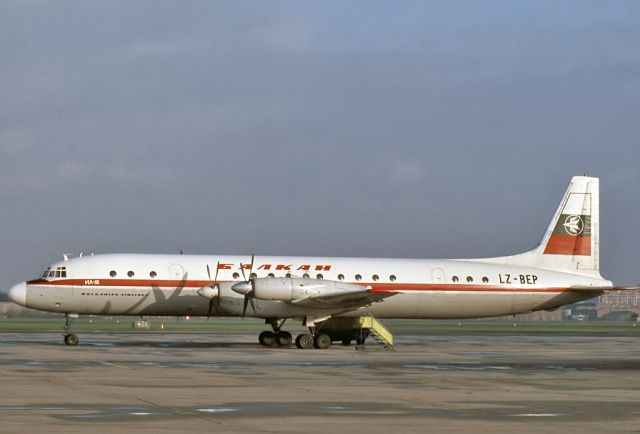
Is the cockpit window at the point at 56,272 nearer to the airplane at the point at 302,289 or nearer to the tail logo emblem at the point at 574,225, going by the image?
the airplane at the point at 302,289

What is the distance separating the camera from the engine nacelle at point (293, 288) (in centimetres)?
4091

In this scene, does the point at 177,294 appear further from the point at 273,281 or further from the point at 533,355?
the point at 533,355

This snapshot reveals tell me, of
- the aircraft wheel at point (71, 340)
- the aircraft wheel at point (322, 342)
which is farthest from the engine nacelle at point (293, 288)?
the aircraft wheel at point (71, 340)

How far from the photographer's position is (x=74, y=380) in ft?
78.7

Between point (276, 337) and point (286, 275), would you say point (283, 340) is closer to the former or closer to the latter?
point (276, 337)

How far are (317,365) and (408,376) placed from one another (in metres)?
4.73

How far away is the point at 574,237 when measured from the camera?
49906 mm

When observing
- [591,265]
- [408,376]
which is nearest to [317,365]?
[408,376]

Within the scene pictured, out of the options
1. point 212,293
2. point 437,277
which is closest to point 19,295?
point 212,293

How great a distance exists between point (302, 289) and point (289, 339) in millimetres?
3795

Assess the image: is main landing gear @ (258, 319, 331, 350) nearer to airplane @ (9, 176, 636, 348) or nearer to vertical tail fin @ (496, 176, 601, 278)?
airplane @ (9, 176, 636, 348)

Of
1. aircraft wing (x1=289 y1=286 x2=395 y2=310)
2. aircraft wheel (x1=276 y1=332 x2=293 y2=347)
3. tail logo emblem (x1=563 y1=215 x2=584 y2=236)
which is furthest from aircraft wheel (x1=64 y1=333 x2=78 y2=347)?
tail logo emblem (x1=563 y1=215 x2=584 y2=236)

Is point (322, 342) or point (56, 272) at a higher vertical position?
point (56, 272)

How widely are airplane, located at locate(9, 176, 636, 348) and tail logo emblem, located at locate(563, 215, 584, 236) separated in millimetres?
2374
